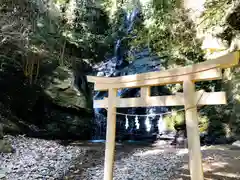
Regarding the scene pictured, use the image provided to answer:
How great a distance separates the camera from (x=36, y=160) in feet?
18.4

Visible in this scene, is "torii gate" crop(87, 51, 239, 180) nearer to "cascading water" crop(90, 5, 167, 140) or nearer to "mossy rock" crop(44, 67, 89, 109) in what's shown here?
"mossy rock" crop(44, 67, 89, 109)

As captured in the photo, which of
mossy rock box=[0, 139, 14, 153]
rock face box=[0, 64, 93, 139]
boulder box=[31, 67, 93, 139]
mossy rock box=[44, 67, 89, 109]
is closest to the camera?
mossy rock box=[0, 139, 14, 153]

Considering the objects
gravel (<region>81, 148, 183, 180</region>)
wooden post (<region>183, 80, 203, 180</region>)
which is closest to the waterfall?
gravel (<region>81, 148, 183, 180</region>)

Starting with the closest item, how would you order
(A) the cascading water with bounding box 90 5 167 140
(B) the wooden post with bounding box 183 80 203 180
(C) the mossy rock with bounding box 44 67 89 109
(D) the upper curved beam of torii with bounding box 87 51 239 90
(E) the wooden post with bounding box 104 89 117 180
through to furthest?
(D) the upper curved beam of torii with bounding box 87 51 239 90, (B) the wooden post with bounding box 183 80 203 180, (E) the wooden post with bounding box 104 89 117 180, (C) the mossy rock with bounding box 44 67 89 109, (A) the cascading water with bounding box 90 5 167 140

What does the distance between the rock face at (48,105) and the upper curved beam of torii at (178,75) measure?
4679 millimetres

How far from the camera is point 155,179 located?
4.66 meters

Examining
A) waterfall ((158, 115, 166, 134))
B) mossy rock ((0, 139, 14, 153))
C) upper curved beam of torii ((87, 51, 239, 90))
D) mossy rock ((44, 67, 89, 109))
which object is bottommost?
mossy rock ((0, 139, 14, 153))

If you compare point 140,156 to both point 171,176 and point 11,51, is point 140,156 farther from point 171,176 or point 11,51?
point 11,51

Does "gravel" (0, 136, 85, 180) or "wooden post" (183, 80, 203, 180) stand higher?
"wooden post" (183, 80, 203, 180)

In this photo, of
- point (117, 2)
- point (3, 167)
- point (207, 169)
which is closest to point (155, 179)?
point (207, 169)

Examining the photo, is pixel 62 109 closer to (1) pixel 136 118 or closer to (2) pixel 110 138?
(1) pixel 136 118

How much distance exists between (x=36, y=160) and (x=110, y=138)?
2.47 meters

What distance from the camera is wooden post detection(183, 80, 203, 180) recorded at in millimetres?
3145

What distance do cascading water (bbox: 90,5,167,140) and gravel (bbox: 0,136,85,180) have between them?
280 centimetres
